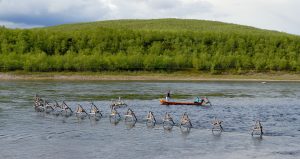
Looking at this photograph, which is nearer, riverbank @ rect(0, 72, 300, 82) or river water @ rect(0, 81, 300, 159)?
river water @ rect(0, 81, 300, 159)

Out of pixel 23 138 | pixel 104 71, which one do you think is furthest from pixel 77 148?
pixel 104 71

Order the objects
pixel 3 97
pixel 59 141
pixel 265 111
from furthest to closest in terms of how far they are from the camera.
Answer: pixel 3 97 → pixel 265 111 → pixel 59 141

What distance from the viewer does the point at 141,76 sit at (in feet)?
550

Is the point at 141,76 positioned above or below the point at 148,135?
above

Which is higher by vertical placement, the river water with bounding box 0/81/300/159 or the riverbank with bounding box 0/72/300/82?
the riverbank with bounding box 0/72/300/82

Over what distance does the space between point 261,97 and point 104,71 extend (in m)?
80.7

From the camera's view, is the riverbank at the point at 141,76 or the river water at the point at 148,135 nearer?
the river water at the point at 148,135

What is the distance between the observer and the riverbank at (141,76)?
160m

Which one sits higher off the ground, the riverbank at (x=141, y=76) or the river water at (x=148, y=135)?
the riverbank at (x=141, y=76)

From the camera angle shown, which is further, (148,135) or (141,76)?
(141,76)

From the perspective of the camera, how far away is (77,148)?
4512 centimetres

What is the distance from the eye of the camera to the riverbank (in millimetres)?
160212

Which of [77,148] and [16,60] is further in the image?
[16,60]

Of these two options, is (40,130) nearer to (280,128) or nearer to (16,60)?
(280,128)
